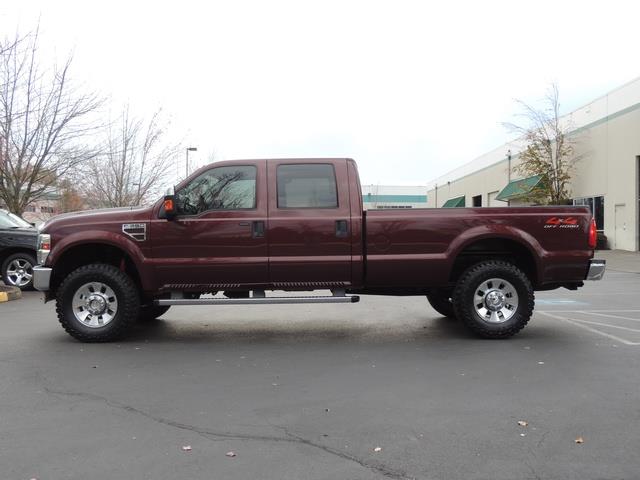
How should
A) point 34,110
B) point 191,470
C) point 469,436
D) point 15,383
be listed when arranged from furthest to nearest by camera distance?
1. point 34,110
2. point 15,383
3. point 469,436
4. point 191,470

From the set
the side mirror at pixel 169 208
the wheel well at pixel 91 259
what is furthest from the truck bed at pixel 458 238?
the wheel well at pixel 91 259

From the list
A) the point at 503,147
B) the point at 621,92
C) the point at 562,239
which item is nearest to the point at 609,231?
the point at 621,92

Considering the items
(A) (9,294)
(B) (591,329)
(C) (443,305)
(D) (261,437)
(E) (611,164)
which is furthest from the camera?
(E) (611,164)

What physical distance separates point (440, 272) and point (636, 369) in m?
2.25

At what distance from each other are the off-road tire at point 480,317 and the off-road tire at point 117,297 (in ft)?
12.8

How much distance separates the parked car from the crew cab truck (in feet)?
19.9

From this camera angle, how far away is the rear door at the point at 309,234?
653 cm

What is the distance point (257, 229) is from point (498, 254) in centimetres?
303

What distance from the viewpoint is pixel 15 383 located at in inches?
193

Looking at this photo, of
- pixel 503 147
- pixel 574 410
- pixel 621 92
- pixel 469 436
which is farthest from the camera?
pixel 503 147

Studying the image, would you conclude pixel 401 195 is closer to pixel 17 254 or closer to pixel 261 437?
pixel 17 254

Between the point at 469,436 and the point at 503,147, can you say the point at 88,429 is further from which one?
the point at 503,147

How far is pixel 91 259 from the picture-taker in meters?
6.94

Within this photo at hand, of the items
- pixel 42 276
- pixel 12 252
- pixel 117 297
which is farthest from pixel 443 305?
pixel 12 252
